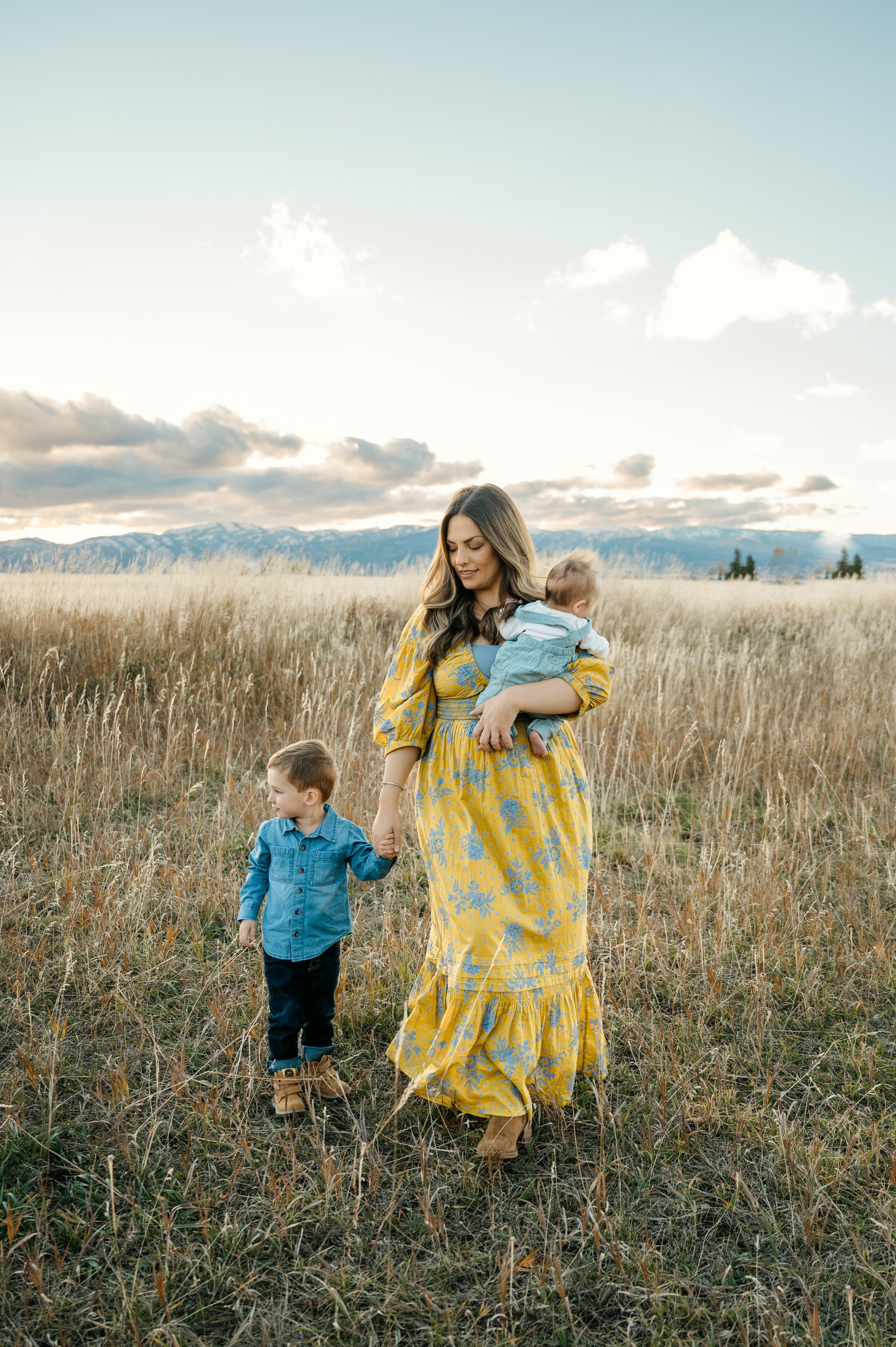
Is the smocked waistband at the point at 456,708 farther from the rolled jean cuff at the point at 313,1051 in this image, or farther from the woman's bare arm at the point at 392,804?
the rolled jean cuff at the point at 313,1051

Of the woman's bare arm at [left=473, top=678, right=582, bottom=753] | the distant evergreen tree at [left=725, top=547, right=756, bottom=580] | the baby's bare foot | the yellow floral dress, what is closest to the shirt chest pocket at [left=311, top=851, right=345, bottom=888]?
the yellow floral dress

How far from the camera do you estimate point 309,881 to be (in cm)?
210

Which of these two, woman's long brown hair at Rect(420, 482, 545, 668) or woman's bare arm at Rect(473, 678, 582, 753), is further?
woman's long brown hair at Rect(420, 482, 545, 668)

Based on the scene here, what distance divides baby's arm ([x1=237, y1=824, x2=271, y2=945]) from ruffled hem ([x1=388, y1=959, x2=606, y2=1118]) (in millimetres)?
521

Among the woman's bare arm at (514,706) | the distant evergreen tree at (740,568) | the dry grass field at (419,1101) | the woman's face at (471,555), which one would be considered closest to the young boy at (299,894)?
the dry grass field at (419,1101)

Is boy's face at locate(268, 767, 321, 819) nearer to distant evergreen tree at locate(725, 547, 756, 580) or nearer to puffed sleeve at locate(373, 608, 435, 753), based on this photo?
puffed sleeve at locate(373, 608, 435, 753)

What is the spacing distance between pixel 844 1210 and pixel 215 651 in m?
A: 5.97

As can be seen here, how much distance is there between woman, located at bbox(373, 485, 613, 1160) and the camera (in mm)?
1976

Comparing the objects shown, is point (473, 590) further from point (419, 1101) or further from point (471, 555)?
point (419, 1101)

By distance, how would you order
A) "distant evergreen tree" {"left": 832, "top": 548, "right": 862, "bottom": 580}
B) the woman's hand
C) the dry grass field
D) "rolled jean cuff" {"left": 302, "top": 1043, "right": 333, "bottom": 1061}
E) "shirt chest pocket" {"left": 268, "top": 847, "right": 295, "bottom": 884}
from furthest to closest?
"distant evergreen tree" {"left": 832, "top": 548, "right": 862, "bottom": 580}
"rolled jean cuff" {"left": 302, "top": 1043, "right": 333, "bottom": 1061}
"shirt chest pocket" {"left": 268, "top": 847, "right": 295, "bottom": 884}
the woman's hand
the dry grass field

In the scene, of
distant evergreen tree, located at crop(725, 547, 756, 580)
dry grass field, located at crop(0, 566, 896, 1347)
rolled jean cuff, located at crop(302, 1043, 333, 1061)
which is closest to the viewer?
dry grass field, located at crop(0, 566, 896, 1347)

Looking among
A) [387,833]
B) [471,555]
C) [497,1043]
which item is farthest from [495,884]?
[471,555]

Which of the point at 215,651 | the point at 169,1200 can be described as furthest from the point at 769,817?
the point at 215,651

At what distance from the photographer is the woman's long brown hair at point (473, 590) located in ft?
6.82
